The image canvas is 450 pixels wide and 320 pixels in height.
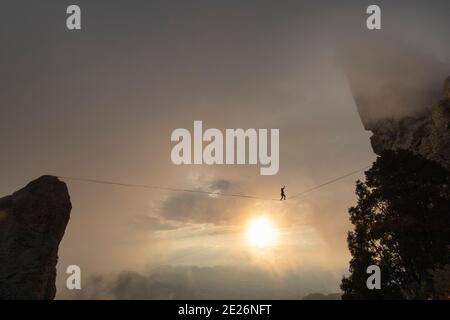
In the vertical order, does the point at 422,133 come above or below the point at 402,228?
above

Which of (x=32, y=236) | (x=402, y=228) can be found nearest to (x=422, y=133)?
(x=402, y=228)

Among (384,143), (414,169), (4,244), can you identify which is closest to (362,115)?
(384,143)

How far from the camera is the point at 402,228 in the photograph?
25.9 metres

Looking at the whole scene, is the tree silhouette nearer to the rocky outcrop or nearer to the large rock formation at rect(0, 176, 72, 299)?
the rocky outcrop

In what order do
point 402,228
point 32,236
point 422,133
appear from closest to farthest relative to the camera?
point 402,228 → point 32,236 → point 422,133

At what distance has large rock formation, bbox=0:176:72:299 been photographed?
2955 centimetres

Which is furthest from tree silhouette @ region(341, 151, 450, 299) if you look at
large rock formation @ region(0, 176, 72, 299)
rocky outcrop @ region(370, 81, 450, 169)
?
large rock formation @ region(0, 176, 72, 299)

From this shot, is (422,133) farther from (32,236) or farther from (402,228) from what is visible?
(32,236)

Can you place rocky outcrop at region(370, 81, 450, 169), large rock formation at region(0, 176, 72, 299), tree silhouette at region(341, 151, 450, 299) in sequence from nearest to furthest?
tree silhouette at region(341, 151, 450, 299) → large rock formation at region(0, 176, 72, 299) → rocky outcrop at region(370, 81, 450, 169)

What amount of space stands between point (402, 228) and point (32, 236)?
113ft

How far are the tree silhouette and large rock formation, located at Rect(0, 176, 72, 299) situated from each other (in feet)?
95.3

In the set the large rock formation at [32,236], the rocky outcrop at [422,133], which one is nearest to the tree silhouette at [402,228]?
the rocky outcrop at [422,133]
